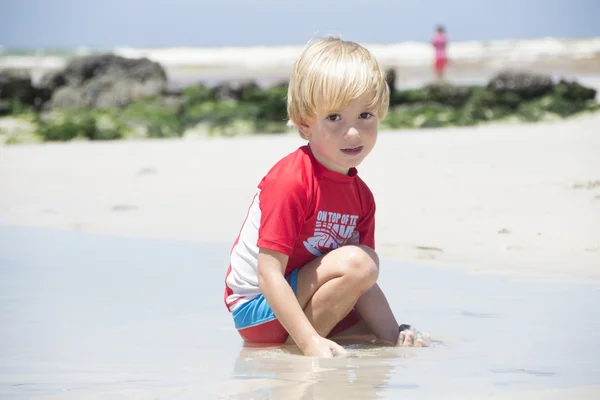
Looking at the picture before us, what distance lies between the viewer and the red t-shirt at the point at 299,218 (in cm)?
260

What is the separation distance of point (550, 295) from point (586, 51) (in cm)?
3596

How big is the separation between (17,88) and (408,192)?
11.2m

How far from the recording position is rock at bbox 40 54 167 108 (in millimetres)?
15414

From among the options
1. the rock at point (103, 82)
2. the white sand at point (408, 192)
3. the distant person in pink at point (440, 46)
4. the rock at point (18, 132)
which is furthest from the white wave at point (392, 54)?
the white sand at point (408, 192)

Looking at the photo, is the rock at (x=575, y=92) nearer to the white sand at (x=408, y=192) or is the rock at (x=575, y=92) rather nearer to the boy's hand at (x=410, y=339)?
the white sand at (x=408, y=192)

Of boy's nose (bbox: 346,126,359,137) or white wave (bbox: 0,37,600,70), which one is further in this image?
white wave (bbox: 0,37,600,70)

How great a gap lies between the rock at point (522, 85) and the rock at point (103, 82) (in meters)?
5.28

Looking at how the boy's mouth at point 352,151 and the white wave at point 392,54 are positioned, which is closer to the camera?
the boy's mouth at point 352,151

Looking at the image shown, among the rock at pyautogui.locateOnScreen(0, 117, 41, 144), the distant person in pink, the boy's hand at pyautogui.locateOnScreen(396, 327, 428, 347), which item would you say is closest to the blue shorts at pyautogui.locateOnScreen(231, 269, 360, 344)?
the boy's hand at pyautogui.locateOnScreen(396, 327, 428, 347)

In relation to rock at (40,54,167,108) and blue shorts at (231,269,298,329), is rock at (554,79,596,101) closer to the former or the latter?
rock at (40,54,167,108)

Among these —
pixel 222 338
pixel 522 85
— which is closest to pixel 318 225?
pixel 222 338

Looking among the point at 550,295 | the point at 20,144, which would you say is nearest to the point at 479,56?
the point at 20,144

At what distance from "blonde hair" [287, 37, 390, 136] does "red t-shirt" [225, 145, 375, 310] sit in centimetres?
15

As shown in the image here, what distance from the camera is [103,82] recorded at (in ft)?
52.8
